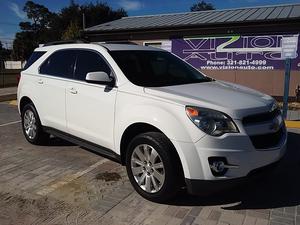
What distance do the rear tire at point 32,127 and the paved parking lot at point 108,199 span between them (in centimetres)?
73

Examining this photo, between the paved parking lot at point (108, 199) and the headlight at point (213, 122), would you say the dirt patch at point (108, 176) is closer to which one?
the paved parking lot at point (108, 199)

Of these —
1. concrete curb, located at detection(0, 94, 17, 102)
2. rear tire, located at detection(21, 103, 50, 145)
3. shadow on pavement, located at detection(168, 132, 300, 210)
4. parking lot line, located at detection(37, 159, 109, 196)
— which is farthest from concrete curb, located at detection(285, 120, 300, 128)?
concrete curb, located at detection(0, 94, 17, 102)

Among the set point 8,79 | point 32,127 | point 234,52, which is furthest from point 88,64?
point 8,79

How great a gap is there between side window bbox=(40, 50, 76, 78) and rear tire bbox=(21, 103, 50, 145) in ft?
2.47

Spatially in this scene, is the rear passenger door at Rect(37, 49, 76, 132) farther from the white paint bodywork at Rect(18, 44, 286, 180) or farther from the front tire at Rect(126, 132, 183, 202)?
the front tire at Rect(126, 132, 183, 202)

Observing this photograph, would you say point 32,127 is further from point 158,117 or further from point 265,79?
point 265,79

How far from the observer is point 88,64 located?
5387 millimetres

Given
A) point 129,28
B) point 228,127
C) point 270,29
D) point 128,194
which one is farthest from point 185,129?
point 129,28

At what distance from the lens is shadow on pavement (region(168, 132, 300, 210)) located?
423cm

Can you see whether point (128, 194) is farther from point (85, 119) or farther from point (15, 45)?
point (15, 45)

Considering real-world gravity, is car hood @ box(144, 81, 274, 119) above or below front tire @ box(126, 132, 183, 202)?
above

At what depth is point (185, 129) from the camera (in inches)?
151

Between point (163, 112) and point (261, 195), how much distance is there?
5.23ft

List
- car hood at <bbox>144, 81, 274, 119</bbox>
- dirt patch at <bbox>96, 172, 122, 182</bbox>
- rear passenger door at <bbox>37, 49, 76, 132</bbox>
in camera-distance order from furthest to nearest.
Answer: rear passenger door at <bbox>37, 49, 76, 132</bbox>, dirt patch at <bbox>96, 172, 122, 182</bbox>, car hood at <bbox>144, 81, 274, 119</bbox>
